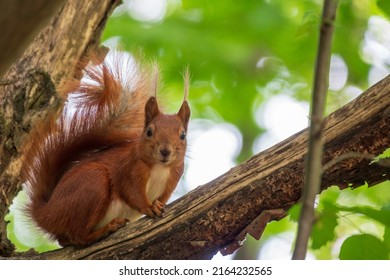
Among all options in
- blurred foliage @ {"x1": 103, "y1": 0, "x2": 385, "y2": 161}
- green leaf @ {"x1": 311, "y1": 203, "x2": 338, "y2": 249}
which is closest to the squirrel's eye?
green leaf @ {"x1": 311, "y1": 203, "x2": 338, "y2": 249}

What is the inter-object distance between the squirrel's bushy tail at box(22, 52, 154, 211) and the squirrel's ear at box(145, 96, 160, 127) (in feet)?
0.60

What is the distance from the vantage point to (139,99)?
2365 mm

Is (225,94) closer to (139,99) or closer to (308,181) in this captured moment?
(139,99)

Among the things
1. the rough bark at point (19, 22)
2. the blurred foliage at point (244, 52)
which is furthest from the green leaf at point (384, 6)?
the rough bark at point (19, 22)

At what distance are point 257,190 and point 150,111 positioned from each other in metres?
0.53

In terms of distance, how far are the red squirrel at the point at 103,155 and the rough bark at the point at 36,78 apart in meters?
0.05

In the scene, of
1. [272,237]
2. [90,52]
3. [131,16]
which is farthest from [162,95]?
[131,16]

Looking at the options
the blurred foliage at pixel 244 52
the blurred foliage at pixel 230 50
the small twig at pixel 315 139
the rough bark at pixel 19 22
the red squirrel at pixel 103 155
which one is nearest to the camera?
the small twig at pixel 315 139

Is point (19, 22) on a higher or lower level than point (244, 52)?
lower

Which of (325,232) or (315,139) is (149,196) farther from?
(315,139)

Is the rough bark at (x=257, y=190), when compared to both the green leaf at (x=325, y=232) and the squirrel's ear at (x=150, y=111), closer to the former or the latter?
the green leaf at (x=325, y=232)

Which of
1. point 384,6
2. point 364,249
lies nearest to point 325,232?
point 364,249

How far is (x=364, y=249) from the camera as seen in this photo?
1.42 m

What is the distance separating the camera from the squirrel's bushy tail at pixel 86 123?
2.22m
